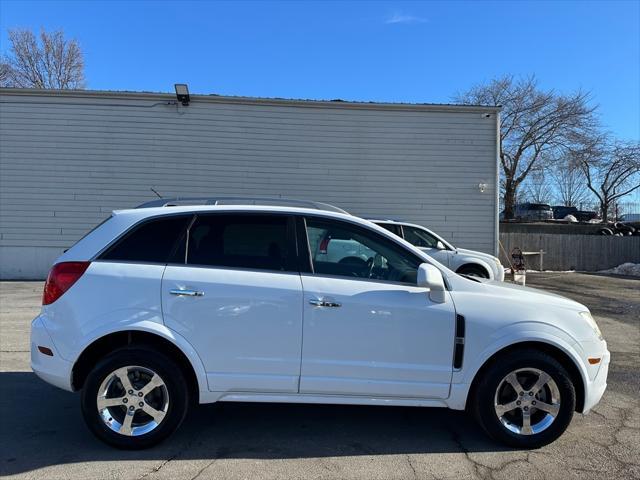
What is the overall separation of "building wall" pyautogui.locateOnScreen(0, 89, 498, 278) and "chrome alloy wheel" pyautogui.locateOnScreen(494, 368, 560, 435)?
11030 mm

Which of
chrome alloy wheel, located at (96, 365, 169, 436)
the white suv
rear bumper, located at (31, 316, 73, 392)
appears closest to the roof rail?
the white suv

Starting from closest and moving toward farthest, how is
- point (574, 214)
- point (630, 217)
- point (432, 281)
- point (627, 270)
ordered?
point (432, 281)
point (627, 270)
point (574, 214)
point (630, 217)

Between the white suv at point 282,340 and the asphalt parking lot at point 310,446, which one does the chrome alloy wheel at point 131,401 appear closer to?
the white suv at point 282,340

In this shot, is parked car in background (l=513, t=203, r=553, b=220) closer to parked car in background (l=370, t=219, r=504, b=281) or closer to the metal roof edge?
the metal roof edge

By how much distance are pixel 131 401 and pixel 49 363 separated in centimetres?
69

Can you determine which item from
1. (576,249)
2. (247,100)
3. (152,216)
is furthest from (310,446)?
(576,249)

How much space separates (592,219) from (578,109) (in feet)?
33.7

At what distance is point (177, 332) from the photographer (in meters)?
3.62

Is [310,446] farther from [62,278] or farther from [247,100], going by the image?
[247,100]

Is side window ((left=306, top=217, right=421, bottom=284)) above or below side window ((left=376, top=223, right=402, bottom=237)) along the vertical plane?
below

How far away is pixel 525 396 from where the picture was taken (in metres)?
3.76

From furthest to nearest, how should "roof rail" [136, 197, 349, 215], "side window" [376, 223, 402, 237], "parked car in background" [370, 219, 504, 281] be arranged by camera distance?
"parked car in background" [370, 219, 504, 281] → "side window" [376, 223, 402, 237] → "roof rail" [136, 197, 349, 215]

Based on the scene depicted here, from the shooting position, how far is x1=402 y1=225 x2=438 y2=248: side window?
10.6m

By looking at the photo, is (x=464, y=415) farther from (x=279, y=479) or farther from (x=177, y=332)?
(x=177, y=332)
